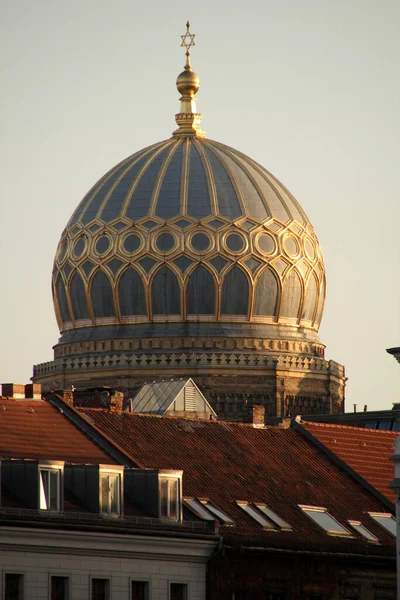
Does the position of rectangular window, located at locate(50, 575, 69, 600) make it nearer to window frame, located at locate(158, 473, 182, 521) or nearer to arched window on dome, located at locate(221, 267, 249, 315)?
window frame, located at locate(158, 473, 182, 521)

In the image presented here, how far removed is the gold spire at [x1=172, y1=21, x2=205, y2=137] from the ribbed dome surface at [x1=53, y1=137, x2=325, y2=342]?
2.94 meters

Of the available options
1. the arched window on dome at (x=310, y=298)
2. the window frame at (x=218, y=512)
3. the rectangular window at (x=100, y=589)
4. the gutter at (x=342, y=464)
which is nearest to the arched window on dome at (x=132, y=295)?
the arched window on dome at (x=310, y=298)

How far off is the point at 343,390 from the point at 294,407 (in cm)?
368

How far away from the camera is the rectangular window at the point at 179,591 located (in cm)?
5988

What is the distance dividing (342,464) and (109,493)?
520 inches

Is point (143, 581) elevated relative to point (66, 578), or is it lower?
elevated

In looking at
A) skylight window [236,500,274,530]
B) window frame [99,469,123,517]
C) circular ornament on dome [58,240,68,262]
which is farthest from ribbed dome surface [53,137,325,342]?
window frame [99,469,123,517]

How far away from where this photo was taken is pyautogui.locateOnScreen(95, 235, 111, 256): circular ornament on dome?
331 ft

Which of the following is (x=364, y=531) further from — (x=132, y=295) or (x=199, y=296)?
(x=132, y=295)

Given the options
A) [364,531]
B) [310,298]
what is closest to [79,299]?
[310,298]

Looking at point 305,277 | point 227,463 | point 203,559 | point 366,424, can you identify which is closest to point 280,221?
point 305,277

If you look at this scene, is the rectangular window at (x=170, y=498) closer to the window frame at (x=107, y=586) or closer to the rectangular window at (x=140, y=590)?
the rectangular window at (x=140, y=590)

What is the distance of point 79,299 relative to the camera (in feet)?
333

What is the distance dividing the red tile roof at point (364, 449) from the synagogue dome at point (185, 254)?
25.1 meters
